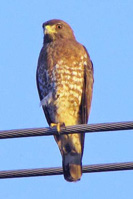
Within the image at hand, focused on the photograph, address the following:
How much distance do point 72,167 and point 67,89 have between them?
46.3 inches

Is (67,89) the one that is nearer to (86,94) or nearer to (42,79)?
(86,94)

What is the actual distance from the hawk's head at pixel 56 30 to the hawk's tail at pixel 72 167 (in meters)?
1.99

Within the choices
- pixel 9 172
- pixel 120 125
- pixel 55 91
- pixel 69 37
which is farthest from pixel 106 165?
Result: pixel 69 37

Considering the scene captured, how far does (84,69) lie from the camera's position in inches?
291

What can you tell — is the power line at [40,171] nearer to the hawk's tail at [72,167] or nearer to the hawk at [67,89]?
the hawk's tail at [72,167]

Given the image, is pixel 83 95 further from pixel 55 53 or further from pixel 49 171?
pixel 49 171

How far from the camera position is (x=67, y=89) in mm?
7164

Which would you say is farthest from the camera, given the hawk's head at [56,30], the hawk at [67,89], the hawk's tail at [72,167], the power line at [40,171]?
the hawk's head at [56,30]

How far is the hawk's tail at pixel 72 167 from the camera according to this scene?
20.6ft

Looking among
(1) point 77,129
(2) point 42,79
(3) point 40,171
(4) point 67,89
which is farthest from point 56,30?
(3) point 40,171

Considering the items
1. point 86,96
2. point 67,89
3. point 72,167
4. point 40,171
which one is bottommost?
point 72,167

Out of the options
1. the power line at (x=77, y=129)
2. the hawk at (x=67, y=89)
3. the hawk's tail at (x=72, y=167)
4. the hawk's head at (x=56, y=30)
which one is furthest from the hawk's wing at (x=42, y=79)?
the power line at (x=77, y=129)

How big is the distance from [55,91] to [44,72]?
1.30 feet

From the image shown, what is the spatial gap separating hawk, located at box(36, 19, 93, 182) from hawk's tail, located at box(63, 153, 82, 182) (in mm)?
13
